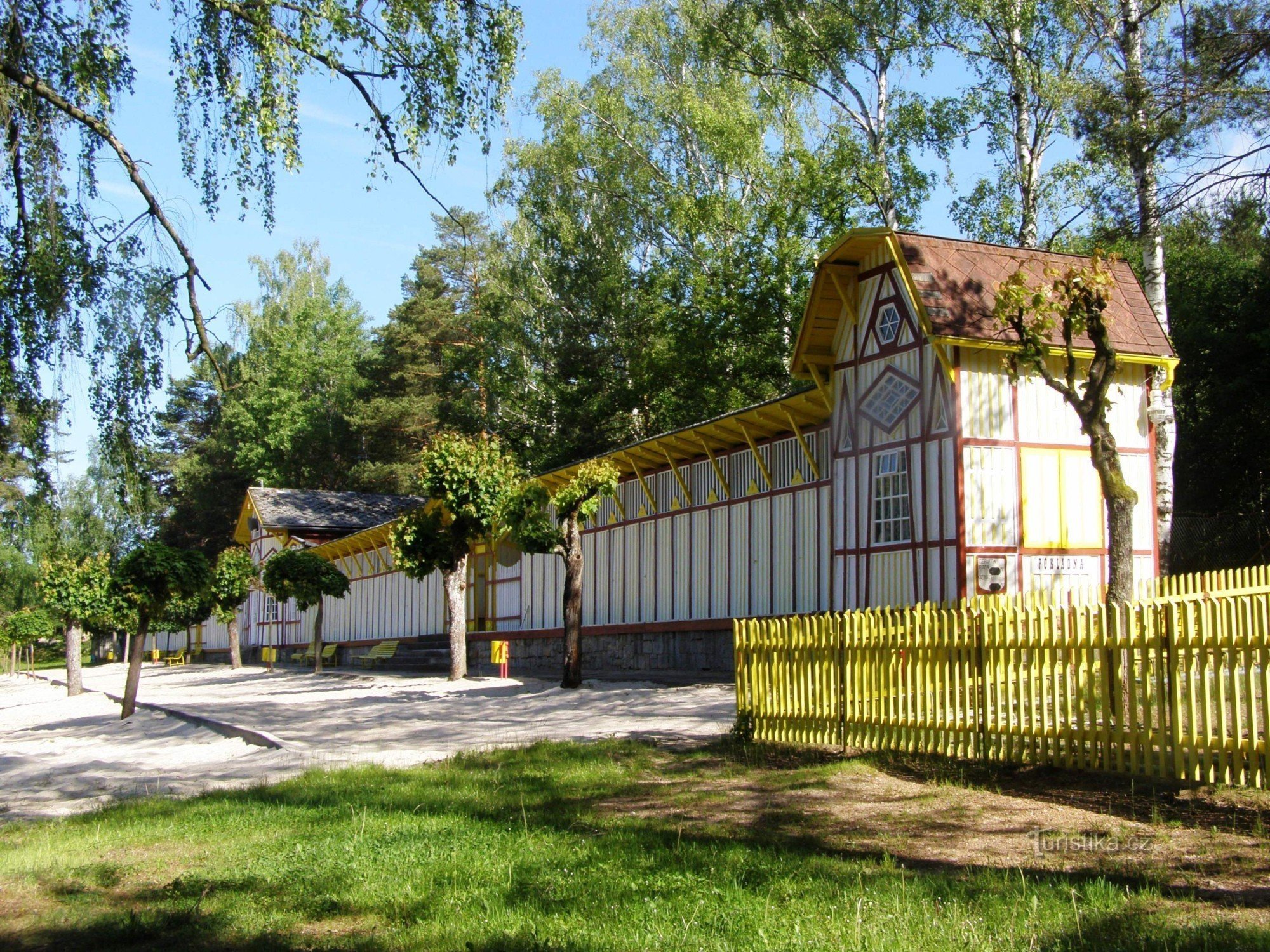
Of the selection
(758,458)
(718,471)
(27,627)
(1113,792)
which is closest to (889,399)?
(758,458)

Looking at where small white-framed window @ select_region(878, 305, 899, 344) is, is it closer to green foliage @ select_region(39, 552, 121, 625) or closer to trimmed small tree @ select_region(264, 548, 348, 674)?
trimmed small tree @ select_region(264, 548, 348, 674)

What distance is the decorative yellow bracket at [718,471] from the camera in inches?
939

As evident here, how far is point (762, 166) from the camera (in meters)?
32.8

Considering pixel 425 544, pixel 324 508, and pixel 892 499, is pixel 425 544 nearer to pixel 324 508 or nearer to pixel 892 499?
pixel 892 499

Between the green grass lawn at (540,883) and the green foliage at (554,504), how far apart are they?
409 inches

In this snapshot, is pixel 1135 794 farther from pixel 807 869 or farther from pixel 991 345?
pixel 991 345

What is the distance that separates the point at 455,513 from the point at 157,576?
21.2 ft

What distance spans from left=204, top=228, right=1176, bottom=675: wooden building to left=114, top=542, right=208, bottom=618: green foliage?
9.82 meters

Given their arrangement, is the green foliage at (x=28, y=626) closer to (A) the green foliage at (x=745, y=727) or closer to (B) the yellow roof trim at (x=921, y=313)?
(B) the yellow roof trim at (x=921, y=313)

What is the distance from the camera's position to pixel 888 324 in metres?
18.7

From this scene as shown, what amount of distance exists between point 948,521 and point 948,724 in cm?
747

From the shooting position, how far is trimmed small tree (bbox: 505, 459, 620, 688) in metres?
20.4

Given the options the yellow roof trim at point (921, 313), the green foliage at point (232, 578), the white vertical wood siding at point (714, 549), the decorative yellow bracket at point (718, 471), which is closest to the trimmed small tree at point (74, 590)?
the green foliage at point (232, 578)
